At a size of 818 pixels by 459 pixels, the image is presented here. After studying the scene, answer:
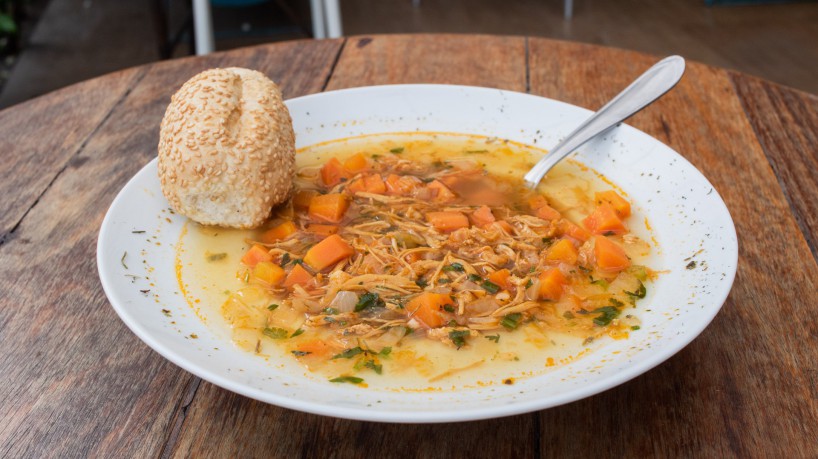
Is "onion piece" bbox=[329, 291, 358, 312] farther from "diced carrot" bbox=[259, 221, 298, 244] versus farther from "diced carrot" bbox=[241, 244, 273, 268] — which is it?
"diced carrot" bbox=[259, 221, 298, 244]

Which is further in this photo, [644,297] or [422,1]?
[422,1]

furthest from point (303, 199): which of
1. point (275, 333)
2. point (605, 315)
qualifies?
point (605, 315)

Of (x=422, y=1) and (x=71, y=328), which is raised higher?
(x=71, y=328)

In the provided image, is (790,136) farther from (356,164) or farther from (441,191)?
(356,164)

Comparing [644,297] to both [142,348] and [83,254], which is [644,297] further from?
[83,254]

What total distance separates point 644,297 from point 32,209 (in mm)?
1963

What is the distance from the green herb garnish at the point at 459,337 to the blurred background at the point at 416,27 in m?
5.23

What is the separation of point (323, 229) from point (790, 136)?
1826 mm

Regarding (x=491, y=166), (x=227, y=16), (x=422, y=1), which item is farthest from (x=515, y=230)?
(x=422, y=1)

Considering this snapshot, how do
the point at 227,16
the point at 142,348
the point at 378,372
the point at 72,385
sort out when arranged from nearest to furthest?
the point at 378,372 < the point at 72,385 < the point at 142,348 < the point at 227,16

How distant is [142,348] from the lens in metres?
1.91

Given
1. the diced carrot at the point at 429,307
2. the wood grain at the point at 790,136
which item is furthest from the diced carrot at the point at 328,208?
the wood grain at the point at 790,136

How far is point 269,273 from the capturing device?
2.05 m

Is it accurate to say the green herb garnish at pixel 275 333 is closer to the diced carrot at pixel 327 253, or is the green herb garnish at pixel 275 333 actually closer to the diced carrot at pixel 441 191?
the diced carrot at pixel 327 253
